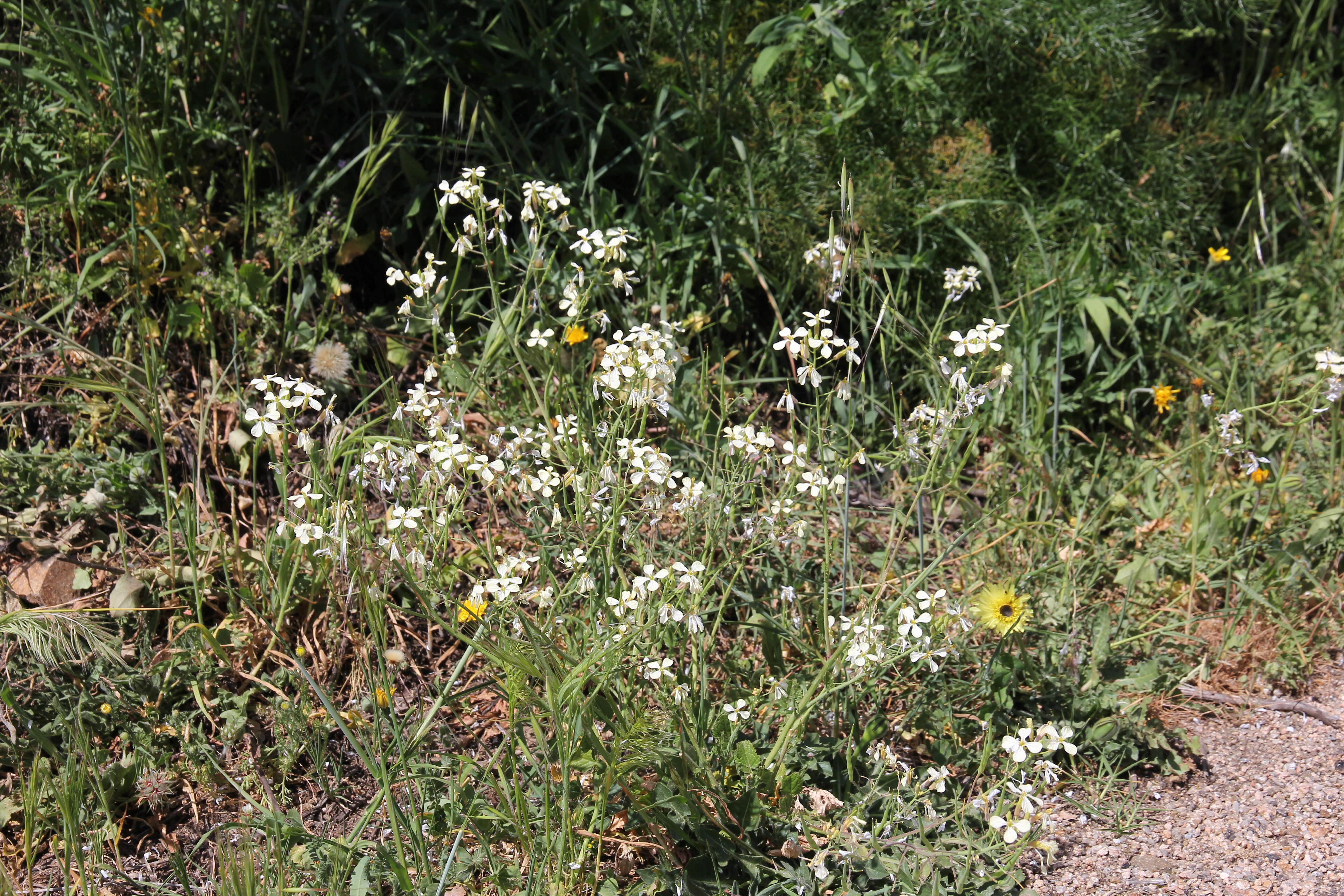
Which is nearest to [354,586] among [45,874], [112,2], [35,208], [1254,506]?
[45,874]

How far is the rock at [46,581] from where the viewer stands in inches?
82.3

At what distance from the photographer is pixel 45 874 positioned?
1751 millimetres

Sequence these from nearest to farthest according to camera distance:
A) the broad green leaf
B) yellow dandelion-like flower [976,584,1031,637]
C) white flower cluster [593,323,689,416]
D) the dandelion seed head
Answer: white flower cluster [593,323,689,416] → yellow dandelion-like flower [976,584,1031,637] → the dandelion seed head → the broad green leaf

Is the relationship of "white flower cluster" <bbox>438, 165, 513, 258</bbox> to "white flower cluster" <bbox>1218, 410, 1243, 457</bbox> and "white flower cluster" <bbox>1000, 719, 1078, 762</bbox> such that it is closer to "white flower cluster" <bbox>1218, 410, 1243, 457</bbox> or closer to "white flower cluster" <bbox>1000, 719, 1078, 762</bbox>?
"white flower cluster" <bbox>1000, 719, 1078, 762</bbox>

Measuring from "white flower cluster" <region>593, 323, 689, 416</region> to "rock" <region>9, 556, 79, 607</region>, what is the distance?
121 cm

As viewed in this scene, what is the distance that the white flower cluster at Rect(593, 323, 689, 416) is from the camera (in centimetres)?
162

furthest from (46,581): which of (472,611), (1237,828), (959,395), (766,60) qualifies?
(1237,828)

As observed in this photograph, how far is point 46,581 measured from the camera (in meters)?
2.10

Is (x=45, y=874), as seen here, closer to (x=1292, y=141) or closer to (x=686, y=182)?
(x=686, y=182)

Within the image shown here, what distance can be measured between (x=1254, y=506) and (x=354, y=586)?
1.92m

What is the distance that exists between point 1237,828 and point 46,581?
231 cm

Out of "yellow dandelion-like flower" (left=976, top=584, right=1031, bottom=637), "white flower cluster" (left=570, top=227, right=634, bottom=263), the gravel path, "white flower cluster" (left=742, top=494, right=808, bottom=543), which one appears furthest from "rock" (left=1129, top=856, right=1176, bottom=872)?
"white flower cluster" (left=570, top=227, right=634, bottom=263)

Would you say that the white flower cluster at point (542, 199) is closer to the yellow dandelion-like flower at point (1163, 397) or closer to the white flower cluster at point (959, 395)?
the white flower cluster at point (959, 395)

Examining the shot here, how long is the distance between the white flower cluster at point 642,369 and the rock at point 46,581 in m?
1.21
